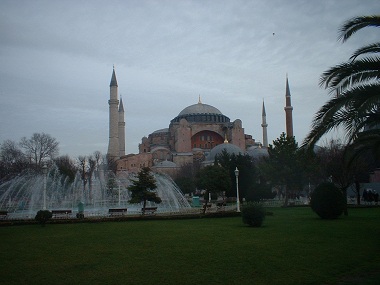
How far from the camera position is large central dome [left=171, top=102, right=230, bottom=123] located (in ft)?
242

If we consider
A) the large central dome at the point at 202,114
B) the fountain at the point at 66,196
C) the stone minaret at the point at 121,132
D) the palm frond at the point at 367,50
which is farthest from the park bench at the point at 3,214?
the large central dome at the point at 202,114

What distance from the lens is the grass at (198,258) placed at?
630cm

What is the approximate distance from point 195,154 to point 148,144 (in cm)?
1371

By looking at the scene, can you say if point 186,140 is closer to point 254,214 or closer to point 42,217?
point 42,217

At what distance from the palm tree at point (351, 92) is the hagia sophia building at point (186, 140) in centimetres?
Answer: 4727

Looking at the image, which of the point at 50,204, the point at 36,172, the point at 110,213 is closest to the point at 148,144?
the point at 36,172

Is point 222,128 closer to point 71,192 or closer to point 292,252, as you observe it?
point 71,192

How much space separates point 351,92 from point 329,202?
8201mm

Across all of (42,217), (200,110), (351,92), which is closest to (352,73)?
(351,92)

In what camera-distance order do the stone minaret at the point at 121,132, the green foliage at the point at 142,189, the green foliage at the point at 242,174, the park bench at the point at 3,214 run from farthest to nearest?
the stone minaret at the point at 121,132, the green foliage at the point at 242,174, the green foliage at the point at 142,189, the park bench at the point at 3,214

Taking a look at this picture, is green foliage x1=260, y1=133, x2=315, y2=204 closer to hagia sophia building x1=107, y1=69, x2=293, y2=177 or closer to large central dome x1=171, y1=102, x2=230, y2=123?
hagia sophia building x1=107, y1=69, x2=293, y2=177

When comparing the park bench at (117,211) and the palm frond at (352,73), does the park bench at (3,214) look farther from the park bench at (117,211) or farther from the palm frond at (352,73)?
the palm frond at (352,73)

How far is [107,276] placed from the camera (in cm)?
650

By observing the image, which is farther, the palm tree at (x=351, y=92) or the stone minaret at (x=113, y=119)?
the stone minaret at (x=113, y=119)
